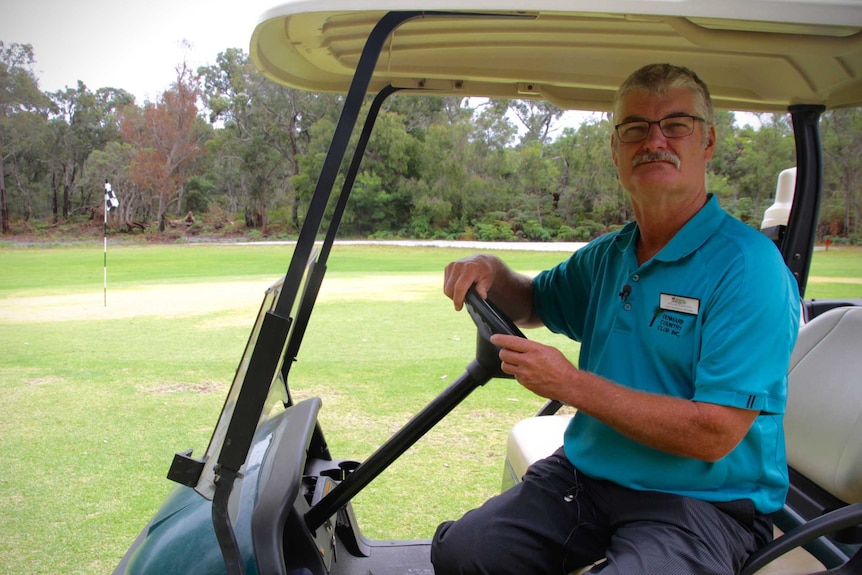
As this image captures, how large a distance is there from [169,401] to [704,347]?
522 centimetres

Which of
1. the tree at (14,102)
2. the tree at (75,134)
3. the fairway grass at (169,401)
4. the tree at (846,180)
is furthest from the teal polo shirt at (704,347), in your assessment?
the tree at (75,134)

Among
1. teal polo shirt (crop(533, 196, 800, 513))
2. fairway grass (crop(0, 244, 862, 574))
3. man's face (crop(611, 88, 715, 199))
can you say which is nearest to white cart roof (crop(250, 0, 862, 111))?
man's face (crop(611, 88, 715, 199))

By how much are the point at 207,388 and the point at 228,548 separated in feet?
17.7

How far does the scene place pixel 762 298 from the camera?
129cm

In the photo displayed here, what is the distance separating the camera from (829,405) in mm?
1765

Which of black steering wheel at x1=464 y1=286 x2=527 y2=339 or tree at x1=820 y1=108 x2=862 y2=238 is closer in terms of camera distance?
black steering wheel at x1=464 y1=286 x2=527 y2=339

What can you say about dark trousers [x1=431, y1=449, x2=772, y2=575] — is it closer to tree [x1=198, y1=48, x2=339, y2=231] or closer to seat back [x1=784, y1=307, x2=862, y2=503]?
seat back [x1=784, y1=307, x2=862, y2=503]

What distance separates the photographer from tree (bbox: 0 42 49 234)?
19.9 meters

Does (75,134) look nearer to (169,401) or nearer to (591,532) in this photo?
(169,401)

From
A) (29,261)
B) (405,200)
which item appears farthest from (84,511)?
(29,261)

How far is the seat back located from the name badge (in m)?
0.65


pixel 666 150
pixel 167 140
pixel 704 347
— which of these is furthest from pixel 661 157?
pixel 167 140

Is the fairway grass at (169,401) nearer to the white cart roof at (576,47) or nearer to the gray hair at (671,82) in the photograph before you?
the white cart roof at (576,47)

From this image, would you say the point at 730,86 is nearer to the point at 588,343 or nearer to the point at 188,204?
the point at 588,343
